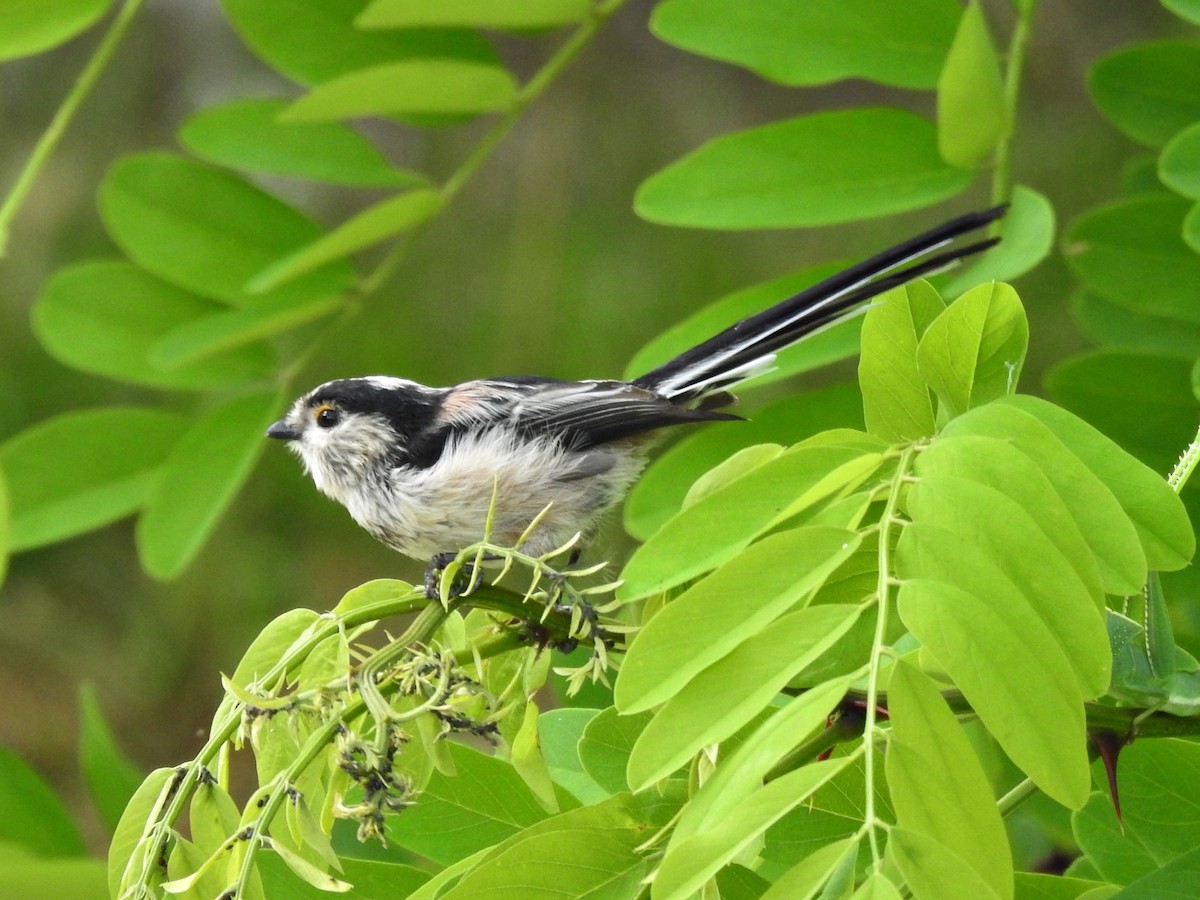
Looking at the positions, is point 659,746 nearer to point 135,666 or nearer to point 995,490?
point 995,490

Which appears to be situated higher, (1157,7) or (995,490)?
(995,490)

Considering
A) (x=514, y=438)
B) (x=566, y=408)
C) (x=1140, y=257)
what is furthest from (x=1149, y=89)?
(x=514, y=438)

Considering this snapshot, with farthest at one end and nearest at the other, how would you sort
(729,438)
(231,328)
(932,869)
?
(231,328), (729,438), (932,869)

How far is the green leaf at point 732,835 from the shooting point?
128 centimetres

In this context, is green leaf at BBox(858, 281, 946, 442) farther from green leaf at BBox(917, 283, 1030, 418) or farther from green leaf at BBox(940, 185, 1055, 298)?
green leaf at BBox(940, 185, 1055, 298)

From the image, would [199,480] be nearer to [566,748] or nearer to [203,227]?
[203,227]

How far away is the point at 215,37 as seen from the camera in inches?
256

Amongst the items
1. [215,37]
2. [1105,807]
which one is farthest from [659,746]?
[215,37]

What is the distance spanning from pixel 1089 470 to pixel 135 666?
5.56m

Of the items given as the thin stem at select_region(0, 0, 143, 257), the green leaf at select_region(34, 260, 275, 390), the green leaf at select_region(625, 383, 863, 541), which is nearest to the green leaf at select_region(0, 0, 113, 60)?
the thin stem at select_region(0, 0, 143, 257)

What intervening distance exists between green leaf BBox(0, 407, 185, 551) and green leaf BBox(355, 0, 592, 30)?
3.92ft

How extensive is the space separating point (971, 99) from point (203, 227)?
1937 millimetres

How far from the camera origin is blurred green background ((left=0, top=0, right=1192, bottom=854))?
539cm

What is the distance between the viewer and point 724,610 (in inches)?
57.8
